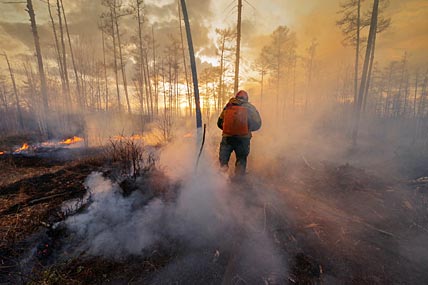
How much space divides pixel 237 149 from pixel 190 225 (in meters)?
2.32

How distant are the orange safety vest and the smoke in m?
1.39

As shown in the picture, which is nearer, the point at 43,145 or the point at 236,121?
the point at 236,121

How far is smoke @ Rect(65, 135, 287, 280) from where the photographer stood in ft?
8.22

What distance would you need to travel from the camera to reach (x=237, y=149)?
479 centimetres

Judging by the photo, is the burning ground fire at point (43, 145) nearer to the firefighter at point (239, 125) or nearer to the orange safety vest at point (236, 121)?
the firefighter at point (239, 125)

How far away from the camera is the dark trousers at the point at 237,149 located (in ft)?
15.5

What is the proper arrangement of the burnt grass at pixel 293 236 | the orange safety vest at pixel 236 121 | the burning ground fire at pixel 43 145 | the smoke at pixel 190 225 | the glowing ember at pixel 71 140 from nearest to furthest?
the burnt grass at pixel 293 236
the smoke at pixel 190 225
the orange safety vest at pixel 236 121
the burning ground fire at pixel 43 145
the glowing ember at pixel 71 140

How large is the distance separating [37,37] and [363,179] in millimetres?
20886

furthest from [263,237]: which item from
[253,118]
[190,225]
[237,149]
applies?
[253,118]

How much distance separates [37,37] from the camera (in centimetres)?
1281

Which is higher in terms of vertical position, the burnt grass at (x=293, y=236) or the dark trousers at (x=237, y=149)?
the dark trousers at (x=237, y=149)

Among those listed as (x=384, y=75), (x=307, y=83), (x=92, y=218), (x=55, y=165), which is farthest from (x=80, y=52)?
(x=384, y=75)

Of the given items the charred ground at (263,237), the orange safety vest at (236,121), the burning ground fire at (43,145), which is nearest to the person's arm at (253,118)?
the orange safety vest at (236,121)

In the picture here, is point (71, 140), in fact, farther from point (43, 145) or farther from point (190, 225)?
point (190, 225)
